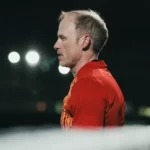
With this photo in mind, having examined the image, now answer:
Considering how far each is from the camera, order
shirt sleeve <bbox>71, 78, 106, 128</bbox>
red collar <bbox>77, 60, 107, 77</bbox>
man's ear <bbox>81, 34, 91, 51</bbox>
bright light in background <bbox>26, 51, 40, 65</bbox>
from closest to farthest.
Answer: shirt sleeve <bbox>71, 78, 106, 128</bbox> → red collar <bbox>77, 60, 107, 77</bbox> → man's ear <bbox>81, 34, 91, 51</bbox> → bright light in background <bbox>26, 51, 40, 65</bbox>

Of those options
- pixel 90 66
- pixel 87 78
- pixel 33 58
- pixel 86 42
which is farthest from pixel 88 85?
pixel 33 58

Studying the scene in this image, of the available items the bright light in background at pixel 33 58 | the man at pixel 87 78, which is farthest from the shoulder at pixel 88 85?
the bright light in background at pixel 33 58

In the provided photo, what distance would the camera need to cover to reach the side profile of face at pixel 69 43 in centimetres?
231

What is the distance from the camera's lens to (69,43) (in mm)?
2320

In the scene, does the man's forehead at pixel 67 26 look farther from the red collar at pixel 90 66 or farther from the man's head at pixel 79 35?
the red collar at pixel 90 66

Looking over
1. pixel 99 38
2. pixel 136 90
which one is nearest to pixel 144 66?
pixel 136 90

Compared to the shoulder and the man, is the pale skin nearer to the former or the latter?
the man

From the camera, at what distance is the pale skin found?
230 cm

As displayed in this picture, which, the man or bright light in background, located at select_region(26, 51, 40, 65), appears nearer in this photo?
the man

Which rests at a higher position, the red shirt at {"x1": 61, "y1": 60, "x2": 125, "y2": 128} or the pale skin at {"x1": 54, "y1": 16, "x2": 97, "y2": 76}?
the pale skin at {"x1": 54, "y1": 16, "x2": 97, "y2": 76}

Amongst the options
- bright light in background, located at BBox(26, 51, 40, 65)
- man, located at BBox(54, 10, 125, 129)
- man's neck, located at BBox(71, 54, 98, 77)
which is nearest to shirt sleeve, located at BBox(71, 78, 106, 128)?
man, located at BBox(54, 10, 125, 129)

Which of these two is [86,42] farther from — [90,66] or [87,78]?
[87,78]

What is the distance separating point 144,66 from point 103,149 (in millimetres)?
25640

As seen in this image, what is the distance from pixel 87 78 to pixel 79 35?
1.09 feet
